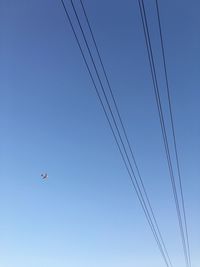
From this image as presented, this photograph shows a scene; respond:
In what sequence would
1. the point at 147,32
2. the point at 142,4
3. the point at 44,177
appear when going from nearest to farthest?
the point at 142,4
the point at 147,32
the point at 44,177

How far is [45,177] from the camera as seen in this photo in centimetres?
3900

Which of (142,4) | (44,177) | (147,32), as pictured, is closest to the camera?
(142,4)

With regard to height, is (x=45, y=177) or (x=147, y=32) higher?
(x=45, y=177)

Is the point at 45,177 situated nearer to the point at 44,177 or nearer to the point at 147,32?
the point at 44,177

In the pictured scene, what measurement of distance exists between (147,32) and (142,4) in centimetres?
151

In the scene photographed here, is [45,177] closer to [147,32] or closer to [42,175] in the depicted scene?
[42,175]

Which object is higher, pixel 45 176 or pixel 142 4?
pixel 45 176

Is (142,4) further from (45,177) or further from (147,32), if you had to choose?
(45,177)

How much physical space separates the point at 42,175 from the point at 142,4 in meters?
27.5

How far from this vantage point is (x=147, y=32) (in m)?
15.3

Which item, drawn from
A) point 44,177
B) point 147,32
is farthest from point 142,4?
point 44,177

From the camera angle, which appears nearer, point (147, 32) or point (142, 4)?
point (142, 4)

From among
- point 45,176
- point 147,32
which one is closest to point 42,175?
point 45,176

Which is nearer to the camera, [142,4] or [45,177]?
[142,4]
